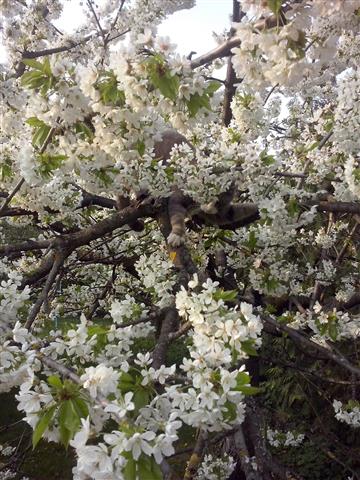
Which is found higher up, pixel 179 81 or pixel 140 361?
pixel 179 81

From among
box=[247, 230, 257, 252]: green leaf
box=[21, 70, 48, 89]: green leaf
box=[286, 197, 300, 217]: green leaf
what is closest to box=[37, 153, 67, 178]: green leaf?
box=[21, 70, 48, 89]: green leaf

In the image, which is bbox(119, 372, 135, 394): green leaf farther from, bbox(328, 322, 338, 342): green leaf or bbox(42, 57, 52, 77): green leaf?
bbox(328, 322, 338, 342): green leaf

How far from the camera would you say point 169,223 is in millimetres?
3459

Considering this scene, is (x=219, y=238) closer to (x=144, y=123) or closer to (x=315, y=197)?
(x=315, y=197)

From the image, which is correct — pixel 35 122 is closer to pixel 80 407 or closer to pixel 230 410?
pixel 80 407

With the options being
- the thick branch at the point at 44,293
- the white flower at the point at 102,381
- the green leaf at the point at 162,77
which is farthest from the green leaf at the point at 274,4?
the thick branch at the point at 44,293

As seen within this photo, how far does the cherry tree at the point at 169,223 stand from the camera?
1.58m

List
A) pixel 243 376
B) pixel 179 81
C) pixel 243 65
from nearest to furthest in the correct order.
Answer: pixel 243 376 < pixel 179 81 < pixel 243 65

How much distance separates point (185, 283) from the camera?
8.72ft

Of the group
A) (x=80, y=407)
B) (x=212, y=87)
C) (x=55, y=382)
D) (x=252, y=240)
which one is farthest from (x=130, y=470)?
(x=252, y=240)

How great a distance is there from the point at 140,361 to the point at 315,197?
235 centimetres

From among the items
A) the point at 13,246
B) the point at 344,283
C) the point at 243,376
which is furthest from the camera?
the point at 344,283

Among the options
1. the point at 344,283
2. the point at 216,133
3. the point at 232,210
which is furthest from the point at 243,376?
the point at 344,283

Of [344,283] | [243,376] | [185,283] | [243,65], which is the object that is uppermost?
[344,283]
